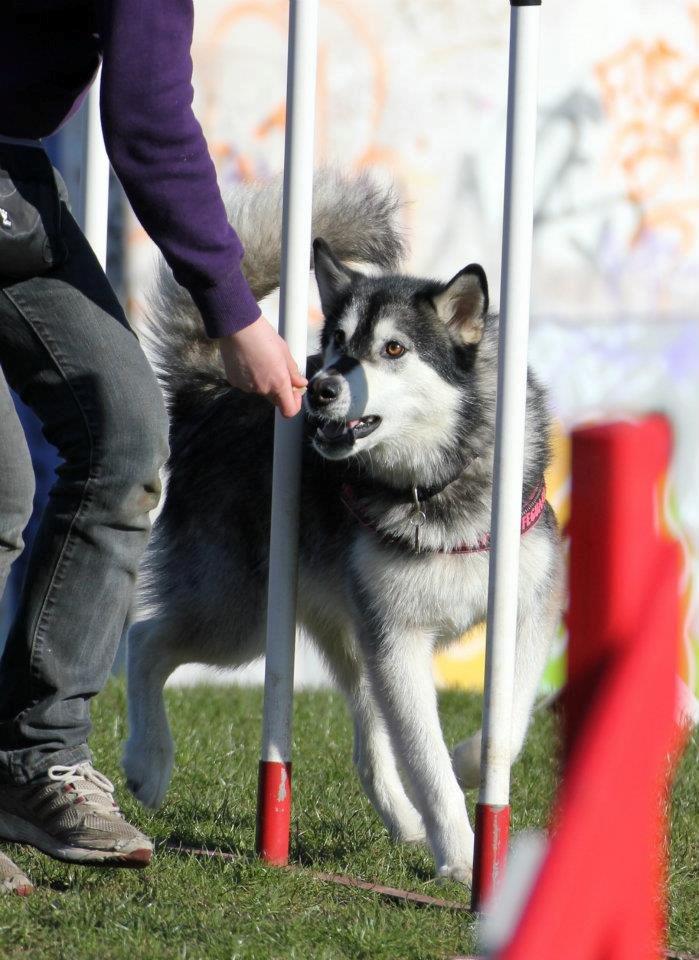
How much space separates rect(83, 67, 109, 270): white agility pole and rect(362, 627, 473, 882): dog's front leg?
1.15m

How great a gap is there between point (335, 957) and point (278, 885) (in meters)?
0.40

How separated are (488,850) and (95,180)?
1807 millimetres

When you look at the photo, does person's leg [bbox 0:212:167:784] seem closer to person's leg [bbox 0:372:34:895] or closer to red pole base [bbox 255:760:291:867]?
person's leg [bbox 0:372:34:895]

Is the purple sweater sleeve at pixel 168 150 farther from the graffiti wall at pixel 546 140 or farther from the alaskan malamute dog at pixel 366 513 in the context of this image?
the graffiti wall at pixel 546 140

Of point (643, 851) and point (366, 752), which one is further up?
point (643, 851)

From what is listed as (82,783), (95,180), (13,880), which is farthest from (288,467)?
(13,880)

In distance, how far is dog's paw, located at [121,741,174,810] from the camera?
3.33m

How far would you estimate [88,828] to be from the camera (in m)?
2.47

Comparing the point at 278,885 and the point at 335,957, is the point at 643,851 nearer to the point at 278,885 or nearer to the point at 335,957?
the point at 335,957

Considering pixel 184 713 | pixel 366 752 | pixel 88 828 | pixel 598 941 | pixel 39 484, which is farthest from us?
pixel 39 484

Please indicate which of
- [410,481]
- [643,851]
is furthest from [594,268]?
[643,851]

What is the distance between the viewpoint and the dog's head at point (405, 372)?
3133mm

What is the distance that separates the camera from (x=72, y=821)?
247cm

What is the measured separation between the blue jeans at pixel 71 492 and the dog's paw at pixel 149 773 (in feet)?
2.58
